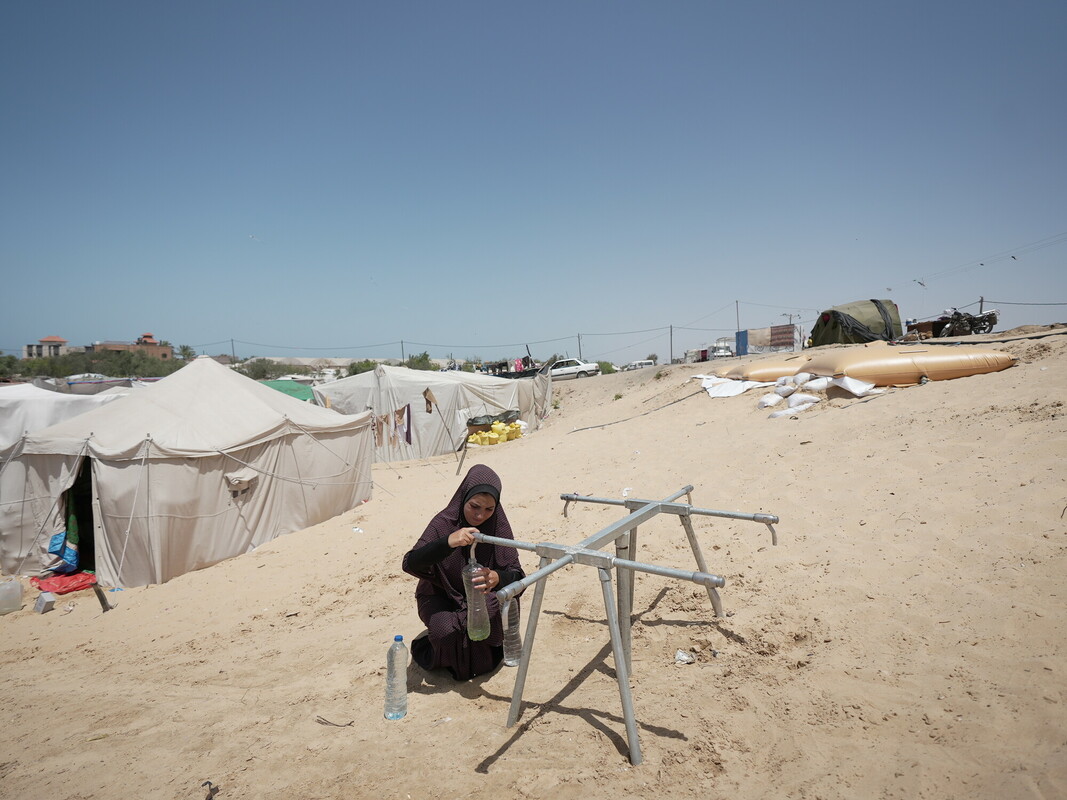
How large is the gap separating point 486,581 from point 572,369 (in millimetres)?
27373

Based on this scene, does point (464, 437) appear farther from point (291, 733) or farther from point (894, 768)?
point (894, 768)

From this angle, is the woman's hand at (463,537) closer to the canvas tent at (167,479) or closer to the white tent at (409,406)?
the canvas tent at (167,479)

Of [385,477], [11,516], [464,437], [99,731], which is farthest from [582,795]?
[464,437]

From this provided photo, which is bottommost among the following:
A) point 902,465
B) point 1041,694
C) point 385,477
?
point 385,477

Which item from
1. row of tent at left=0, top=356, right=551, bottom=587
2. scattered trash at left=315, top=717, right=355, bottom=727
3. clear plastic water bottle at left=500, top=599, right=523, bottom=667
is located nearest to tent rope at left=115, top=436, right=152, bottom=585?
row of tent at left=0, top=356, right=551, bottom=587

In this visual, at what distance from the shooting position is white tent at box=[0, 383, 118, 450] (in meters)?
13.1

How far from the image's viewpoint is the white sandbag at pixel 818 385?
861cm

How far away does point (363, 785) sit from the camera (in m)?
2.44

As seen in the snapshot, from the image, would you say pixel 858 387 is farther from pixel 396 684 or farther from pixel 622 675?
pixel 396 684

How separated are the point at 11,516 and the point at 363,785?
7.35m

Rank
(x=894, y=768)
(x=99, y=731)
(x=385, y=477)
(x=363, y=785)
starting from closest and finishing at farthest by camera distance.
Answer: (x=894, y=768)
(x=363, y=785)
(x=99, y=731)
(x=385, y=477)

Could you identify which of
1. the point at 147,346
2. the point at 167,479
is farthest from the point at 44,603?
the point at 147,346

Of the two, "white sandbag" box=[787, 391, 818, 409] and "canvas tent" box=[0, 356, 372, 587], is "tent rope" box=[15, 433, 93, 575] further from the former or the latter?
"white sandbag" box=[787, 391, 818, 409]

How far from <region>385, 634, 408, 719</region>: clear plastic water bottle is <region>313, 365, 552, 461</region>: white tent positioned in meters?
12.4
